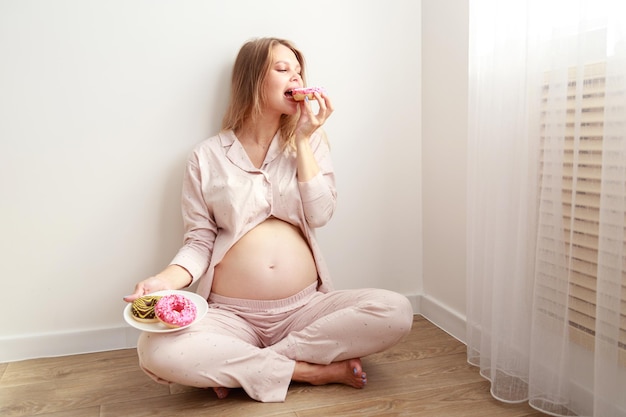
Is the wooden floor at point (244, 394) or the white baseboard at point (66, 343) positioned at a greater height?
the white baseboard at point (66, 343)

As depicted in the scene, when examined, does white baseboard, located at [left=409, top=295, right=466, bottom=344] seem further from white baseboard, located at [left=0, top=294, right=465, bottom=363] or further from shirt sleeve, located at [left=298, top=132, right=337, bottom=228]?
shirt sleeve, located at [left=298, top=132, right=337, bottom=228]

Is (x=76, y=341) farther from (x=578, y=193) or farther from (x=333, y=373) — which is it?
(x=578, y=193)

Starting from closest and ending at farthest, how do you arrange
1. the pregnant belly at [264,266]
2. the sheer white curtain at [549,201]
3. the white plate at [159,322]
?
1. the sheer white curtain at [549,201]
2. the white plate at [159,322]
3. the pregnant belly at [264,266]

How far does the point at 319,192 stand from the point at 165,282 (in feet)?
1.70

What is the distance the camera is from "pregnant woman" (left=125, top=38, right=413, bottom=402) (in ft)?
5.13

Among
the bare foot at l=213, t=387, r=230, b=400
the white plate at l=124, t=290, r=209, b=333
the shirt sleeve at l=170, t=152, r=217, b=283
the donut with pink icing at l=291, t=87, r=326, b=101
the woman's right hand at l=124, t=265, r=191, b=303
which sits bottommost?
the bare foot at l=213, t=387, r=230, b=400

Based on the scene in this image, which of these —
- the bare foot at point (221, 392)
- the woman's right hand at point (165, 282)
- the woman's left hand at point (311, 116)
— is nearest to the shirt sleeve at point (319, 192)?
the woman's left hand at point (311, 116)

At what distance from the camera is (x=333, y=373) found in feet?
5.17

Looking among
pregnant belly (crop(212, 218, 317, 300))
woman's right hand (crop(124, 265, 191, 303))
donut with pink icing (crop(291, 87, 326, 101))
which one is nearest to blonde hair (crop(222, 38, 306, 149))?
donut with pink icing (crop(291, 87, 326, 101))

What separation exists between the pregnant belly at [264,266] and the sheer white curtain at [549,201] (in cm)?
51

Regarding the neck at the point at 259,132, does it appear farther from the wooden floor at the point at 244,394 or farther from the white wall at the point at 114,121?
the wooden floor at the point at 244,394

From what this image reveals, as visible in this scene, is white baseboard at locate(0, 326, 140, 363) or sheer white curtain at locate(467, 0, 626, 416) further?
white baseboard at locate(0, 326, 140, 363)

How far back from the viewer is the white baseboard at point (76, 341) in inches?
71.6

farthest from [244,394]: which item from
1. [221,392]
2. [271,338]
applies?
[271,338]
